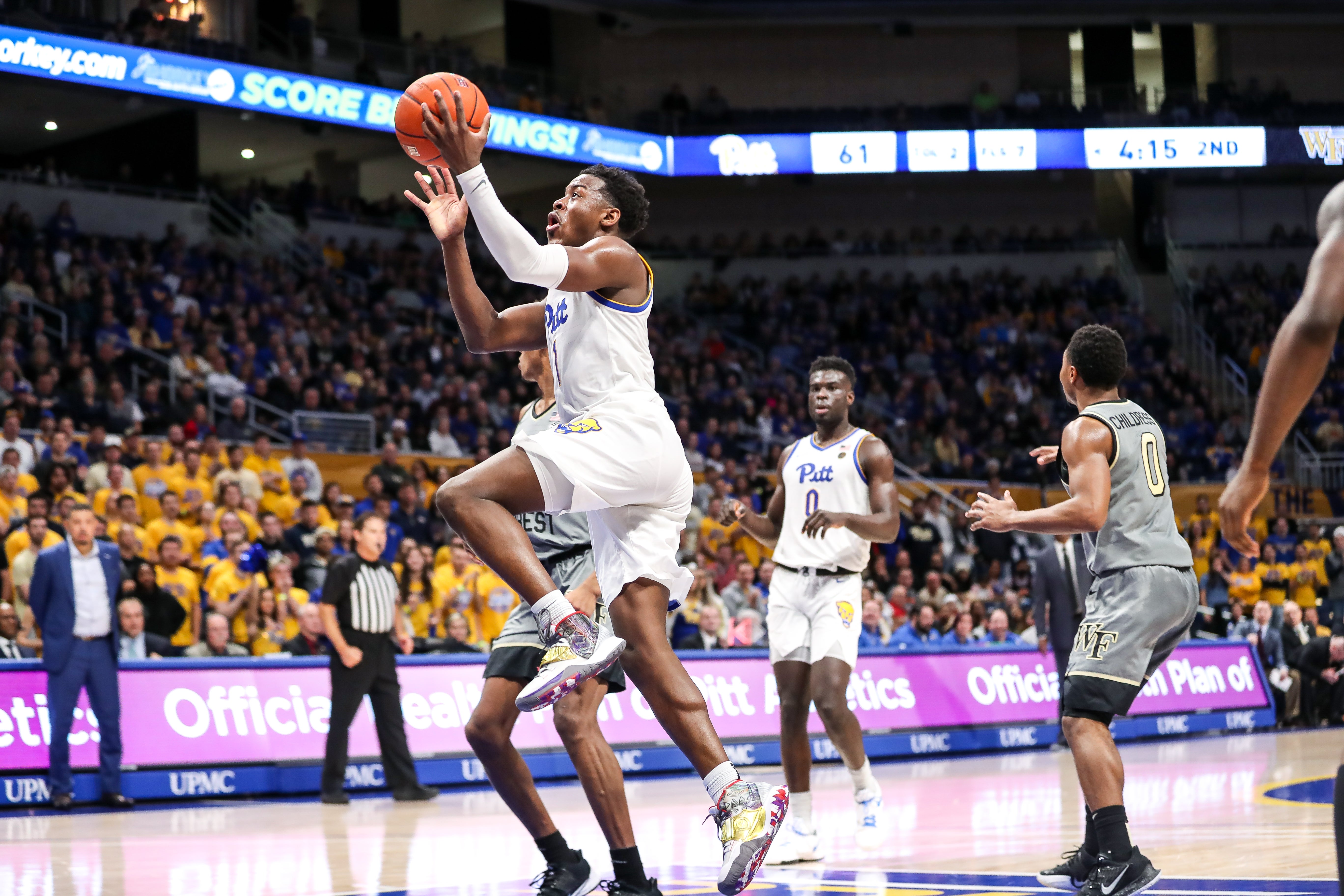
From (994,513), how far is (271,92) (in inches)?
777

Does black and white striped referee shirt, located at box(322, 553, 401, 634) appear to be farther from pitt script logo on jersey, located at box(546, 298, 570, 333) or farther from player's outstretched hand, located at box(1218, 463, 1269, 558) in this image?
player's outstretched hand, located at box(1218, 463, 1269, 558)

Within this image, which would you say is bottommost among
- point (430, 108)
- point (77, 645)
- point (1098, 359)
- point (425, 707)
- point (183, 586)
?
point (425, 707)

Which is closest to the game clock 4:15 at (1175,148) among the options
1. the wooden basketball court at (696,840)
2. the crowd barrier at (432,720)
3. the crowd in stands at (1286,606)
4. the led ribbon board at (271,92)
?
the crowd in stands at (1286,606)

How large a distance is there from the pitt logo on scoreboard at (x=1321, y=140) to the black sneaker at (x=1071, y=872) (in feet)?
88.7

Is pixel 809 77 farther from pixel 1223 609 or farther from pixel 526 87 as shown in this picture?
pixel 1223 609

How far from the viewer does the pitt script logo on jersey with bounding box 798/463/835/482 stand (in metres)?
8.80

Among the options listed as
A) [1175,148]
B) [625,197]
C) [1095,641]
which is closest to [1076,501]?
[1095,641]

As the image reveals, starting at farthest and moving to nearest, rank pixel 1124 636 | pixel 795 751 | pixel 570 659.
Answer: pixel 795 751 < pixel 1124 636 < pixel 570 659

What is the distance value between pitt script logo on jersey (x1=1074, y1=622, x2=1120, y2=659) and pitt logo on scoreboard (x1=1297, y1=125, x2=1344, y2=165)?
27092 mm

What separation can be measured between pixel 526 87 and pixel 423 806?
1964 centimetres

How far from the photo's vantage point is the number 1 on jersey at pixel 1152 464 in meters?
6.05

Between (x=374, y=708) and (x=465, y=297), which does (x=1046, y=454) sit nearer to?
(x=465, y=297)

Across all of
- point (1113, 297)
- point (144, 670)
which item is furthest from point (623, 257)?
point (1113, 297)

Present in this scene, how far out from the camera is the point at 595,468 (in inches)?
196
